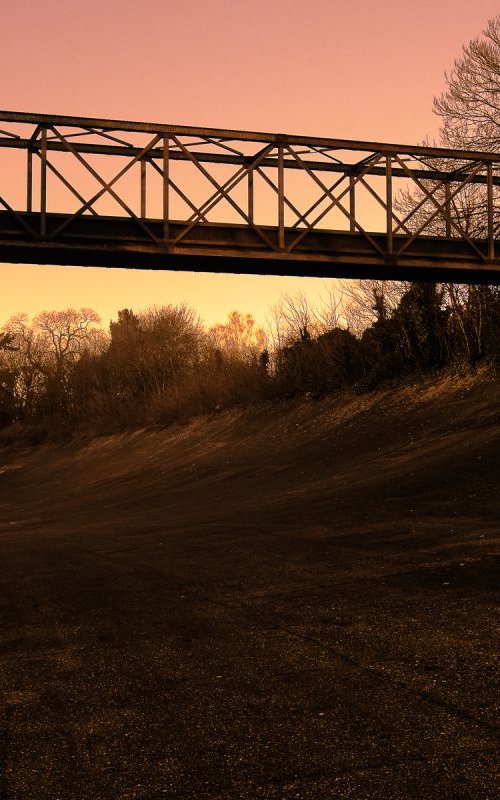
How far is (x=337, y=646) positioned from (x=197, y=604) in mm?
2012

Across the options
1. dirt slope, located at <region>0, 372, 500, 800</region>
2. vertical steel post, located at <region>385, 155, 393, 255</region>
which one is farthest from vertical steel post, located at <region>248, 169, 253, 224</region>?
dirt slope, located at <region>0, 372, 500, 800</region>

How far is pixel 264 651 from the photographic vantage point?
583 centimetres

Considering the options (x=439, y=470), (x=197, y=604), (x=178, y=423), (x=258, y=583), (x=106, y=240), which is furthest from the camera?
(x=178, y=423)

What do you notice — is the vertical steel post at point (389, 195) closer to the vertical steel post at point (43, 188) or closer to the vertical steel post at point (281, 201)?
the vertical steel post at point (281, 201)

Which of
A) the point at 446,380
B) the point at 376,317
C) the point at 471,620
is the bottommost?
the point at 471,620

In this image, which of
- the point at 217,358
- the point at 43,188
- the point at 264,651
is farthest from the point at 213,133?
the point at 217,358

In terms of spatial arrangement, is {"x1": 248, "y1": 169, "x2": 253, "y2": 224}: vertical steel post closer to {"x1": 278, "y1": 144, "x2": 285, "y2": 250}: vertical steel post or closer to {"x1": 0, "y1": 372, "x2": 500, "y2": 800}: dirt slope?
{"x1": 278, "y1": 144, "x2": 285, "y2": 250}: vertical steel post

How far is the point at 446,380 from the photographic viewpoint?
2675cm

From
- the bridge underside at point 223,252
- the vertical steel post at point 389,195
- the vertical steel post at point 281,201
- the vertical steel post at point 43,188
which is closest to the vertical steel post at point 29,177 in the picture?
the bridge underside at point 223,252

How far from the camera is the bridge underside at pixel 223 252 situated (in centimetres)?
1864

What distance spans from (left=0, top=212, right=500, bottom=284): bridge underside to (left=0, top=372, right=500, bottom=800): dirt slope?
613cm

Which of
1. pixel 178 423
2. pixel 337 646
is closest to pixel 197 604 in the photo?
pixel 337 646

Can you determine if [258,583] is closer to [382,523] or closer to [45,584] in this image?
[45,584]

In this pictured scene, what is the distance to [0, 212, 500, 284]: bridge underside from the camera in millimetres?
18641
